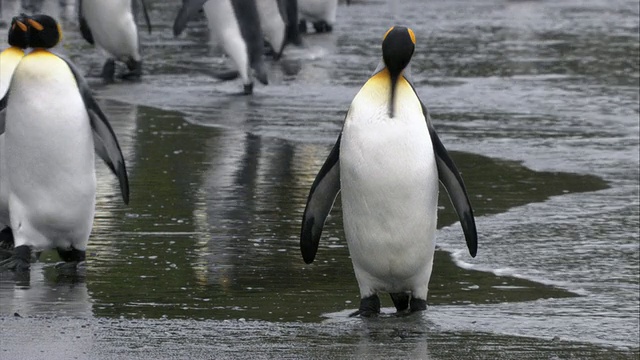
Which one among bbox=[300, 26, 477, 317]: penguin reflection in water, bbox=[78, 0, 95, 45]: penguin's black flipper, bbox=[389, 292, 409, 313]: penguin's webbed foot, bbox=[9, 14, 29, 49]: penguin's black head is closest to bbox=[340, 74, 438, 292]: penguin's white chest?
bbox=[300, 26, 477, 317]: penguin reflection in water

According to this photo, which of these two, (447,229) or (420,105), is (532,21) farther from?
(420,105)

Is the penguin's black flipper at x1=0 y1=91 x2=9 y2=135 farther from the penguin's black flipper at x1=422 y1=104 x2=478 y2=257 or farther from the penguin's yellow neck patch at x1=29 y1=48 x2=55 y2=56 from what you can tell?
the penguin's black flipper at x1=422 y1=104 x2=478 y2=257

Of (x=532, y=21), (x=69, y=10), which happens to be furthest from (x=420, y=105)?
(x=69, y=10)

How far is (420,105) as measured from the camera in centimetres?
526

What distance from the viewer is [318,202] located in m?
5.48

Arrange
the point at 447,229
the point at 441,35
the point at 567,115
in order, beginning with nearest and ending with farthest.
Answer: the point at 447,229
the point at 567,115
the point at 441,35

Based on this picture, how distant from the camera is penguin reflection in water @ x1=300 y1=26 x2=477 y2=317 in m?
5.17

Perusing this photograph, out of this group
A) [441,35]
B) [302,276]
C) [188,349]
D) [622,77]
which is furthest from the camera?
[441,35]

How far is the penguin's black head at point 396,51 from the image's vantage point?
510 centimetres

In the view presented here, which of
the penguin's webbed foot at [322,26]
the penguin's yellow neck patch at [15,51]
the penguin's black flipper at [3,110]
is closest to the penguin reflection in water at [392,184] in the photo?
the penguin's black flipper at [3,110]

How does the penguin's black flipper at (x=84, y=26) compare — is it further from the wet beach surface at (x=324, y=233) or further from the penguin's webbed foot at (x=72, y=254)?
the penguin's webbed foot at (x=72, y=254)

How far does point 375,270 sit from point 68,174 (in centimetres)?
149

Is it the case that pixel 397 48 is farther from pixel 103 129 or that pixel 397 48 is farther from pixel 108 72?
pixel 108 72

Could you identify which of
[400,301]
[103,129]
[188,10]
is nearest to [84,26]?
[188,10]
